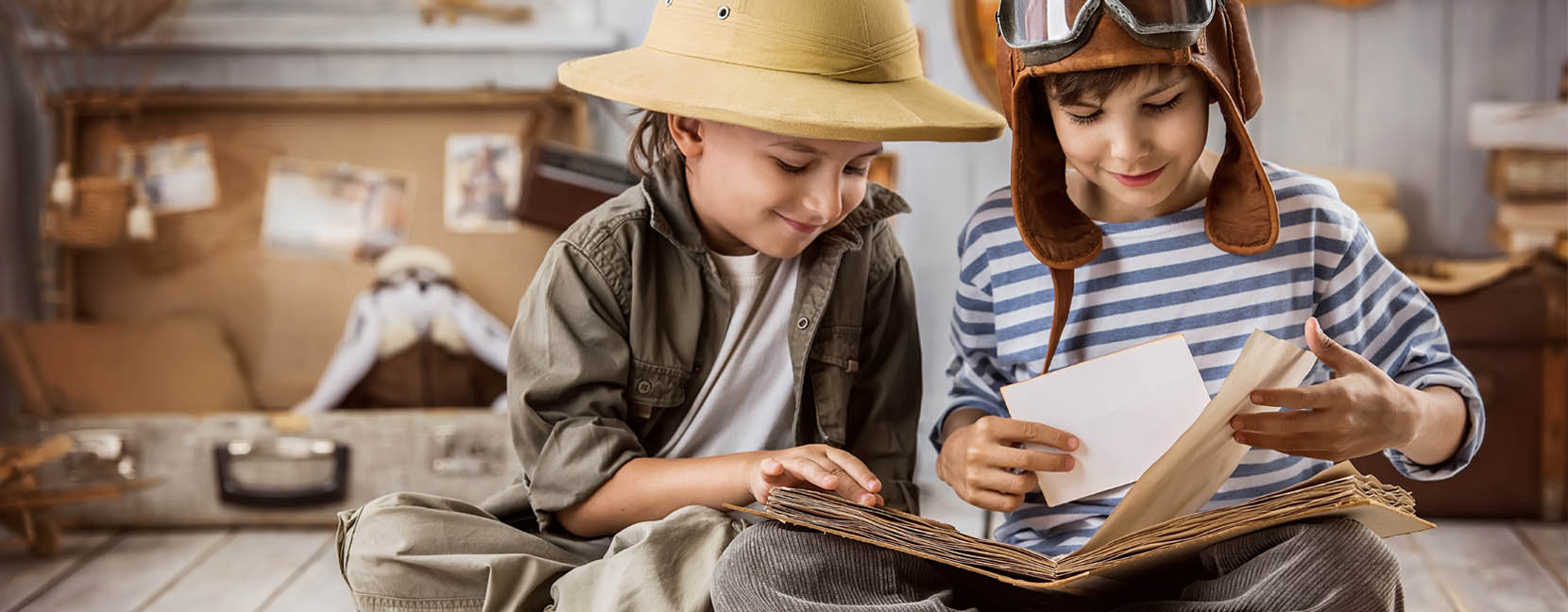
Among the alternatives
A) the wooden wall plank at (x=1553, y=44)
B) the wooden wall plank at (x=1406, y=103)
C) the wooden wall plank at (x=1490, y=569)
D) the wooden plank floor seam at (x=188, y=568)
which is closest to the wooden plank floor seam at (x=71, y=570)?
the wooden plank floor seam at (x=188, y=568)

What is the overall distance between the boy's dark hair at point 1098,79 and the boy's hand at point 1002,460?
0.26 meters

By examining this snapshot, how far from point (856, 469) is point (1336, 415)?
0.35 metres

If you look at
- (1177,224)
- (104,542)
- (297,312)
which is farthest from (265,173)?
(1177,224)

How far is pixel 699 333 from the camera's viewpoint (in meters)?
1.21

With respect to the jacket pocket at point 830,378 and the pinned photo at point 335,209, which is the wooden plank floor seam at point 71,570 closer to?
the pinned photo at point 335,209

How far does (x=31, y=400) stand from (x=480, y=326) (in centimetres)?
69

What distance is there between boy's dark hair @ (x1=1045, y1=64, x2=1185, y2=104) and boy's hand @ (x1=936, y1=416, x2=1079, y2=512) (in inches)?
10.2

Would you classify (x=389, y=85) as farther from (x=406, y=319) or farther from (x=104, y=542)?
(x=104, y=542)

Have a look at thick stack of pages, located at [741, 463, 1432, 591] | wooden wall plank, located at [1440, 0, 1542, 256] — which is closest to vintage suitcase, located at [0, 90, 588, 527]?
thick stack of pages, located at [741, 463, 1432, 591]

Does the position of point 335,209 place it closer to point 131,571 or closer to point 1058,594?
point 131,571

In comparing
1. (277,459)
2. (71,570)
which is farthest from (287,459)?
(71,570)

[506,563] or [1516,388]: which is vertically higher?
[506,563]

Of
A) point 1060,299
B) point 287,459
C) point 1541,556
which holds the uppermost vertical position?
point 1060,299

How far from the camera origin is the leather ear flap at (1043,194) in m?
1.07
